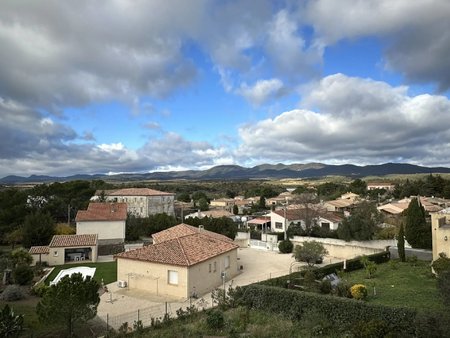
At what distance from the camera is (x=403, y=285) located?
920 inches

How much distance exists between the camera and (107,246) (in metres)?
38.4

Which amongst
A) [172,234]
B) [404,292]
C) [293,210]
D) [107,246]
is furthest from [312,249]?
[293,210]

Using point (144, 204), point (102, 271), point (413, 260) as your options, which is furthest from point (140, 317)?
point (144, 204)

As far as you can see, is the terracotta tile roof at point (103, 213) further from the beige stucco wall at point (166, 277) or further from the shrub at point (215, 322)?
the shrub at point (215, 322)

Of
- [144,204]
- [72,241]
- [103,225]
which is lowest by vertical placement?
[72,241]

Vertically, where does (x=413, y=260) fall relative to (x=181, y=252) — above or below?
below

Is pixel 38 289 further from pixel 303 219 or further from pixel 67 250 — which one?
pixel 303 219

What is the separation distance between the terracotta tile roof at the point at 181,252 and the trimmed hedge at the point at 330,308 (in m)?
5.53

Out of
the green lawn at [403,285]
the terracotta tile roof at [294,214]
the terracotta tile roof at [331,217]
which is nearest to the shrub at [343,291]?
the green lawn at [403,285]

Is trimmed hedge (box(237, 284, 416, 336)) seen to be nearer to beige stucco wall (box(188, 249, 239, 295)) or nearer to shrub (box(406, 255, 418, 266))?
beige stucco wall (box(188, 249, 239, 295))

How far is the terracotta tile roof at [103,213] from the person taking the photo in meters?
42.1

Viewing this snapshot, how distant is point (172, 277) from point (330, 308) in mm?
10877

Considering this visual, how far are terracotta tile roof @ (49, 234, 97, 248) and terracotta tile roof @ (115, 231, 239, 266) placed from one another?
32.3ft

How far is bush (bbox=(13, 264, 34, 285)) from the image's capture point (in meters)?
25.0
